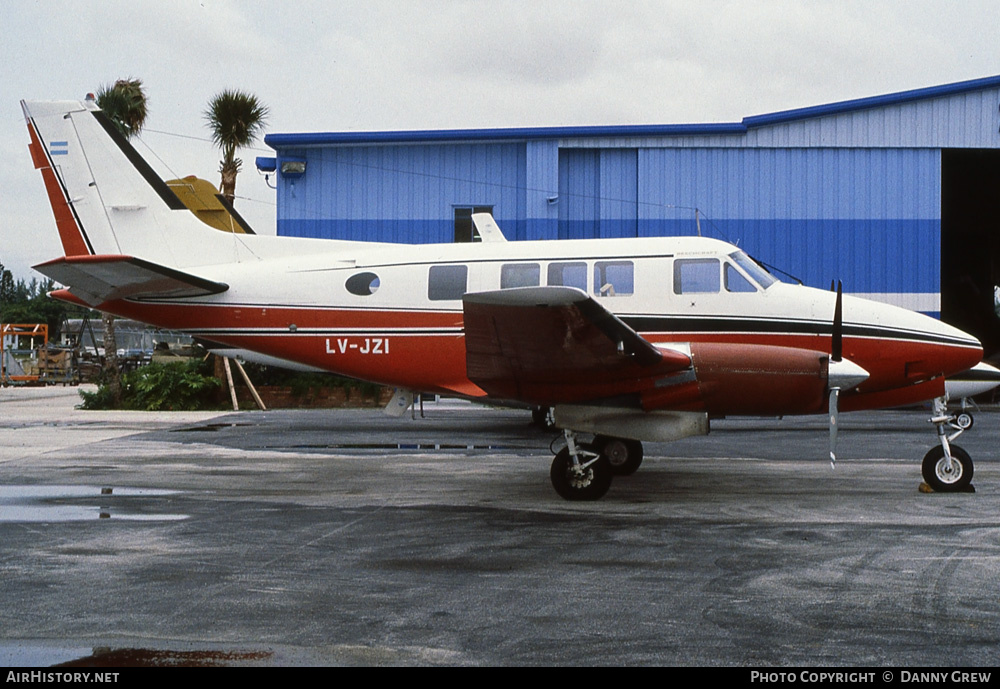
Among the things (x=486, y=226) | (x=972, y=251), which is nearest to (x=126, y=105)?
(x=486, y=226)

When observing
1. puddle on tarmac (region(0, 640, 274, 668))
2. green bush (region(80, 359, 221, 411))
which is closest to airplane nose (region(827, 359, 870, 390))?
puddle on tarmac (region(0, 640, 274, 668))

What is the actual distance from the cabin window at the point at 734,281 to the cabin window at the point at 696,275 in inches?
4.5

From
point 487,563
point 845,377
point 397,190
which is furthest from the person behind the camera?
point 397,190

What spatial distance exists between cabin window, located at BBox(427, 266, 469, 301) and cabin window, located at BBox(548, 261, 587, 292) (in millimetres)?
1110

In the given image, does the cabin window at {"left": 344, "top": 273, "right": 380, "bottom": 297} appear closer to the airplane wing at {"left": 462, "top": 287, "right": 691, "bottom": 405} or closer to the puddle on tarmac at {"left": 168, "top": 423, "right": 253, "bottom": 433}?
the airplane wing at {"left": 462, "top": 287, "right": 691, "bottom": 405}

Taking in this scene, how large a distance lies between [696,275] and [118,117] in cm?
2272

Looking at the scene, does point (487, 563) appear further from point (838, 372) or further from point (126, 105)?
point (126, 105)

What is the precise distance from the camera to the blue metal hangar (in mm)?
23516

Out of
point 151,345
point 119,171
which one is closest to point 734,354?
point 119,171

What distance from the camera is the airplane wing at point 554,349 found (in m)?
7.90

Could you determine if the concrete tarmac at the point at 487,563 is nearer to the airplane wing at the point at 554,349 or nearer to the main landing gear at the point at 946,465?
the main landing gear at the point at 946,465

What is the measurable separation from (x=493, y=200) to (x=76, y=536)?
18248mm

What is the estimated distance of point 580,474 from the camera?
917cm

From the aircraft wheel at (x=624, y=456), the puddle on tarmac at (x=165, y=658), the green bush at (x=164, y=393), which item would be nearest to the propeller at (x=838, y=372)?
the aircraft wheel at (x=624, y=456)
